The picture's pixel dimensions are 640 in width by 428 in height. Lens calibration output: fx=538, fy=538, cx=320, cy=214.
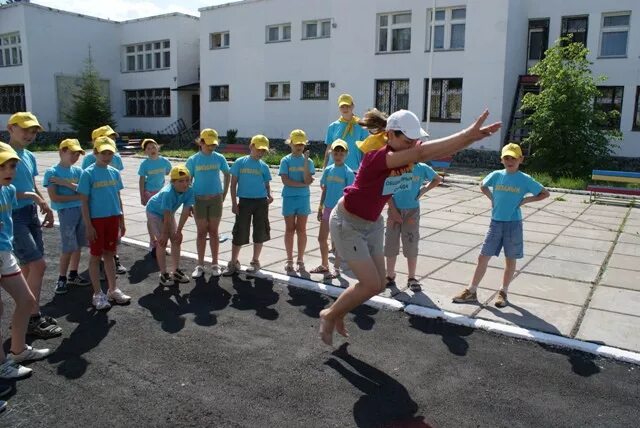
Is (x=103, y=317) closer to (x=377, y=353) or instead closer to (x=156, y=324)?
(x=156, y=324)

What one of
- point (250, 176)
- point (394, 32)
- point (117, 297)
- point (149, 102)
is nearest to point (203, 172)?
point (250, 176)

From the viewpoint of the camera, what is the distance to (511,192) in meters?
5.59

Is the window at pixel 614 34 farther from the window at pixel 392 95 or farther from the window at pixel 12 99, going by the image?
the window at pixel 12 99

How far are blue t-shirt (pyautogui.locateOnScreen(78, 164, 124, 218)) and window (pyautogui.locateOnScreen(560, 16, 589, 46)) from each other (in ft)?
71.2

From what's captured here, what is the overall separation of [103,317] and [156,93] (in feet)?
108

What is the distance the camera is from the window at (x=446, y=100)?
2261cm

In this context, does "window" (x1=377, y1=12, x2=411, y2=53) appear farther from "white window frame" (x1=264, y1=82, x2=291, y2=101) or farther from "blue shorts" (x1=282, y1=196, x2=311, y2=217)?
"blue shorts" (x1=282, y1=196, x2=311, y2=217)

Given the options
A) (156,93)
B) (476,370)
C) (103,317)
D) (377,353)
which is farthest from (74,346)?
(156,93)

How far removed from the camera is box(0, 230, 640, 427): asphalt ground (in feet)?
11.4

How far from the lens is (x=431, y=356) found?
4395 mm

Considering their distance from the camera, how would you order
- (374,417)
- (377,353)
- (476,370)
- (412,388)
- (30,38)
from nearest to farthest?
(374,417) → (412,388) → (476,370) → (377,353) → (30,38)

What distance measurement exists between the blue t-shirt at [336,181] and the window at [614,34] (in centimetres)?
1931

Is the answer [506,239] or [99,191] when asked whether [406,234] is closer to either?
[506,239]

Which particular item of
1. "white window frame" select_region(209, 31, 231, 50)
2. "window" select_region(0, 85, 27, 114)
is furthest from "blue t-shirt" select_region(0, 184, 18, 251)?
"window" select_region(0, 85, 27, 114)
